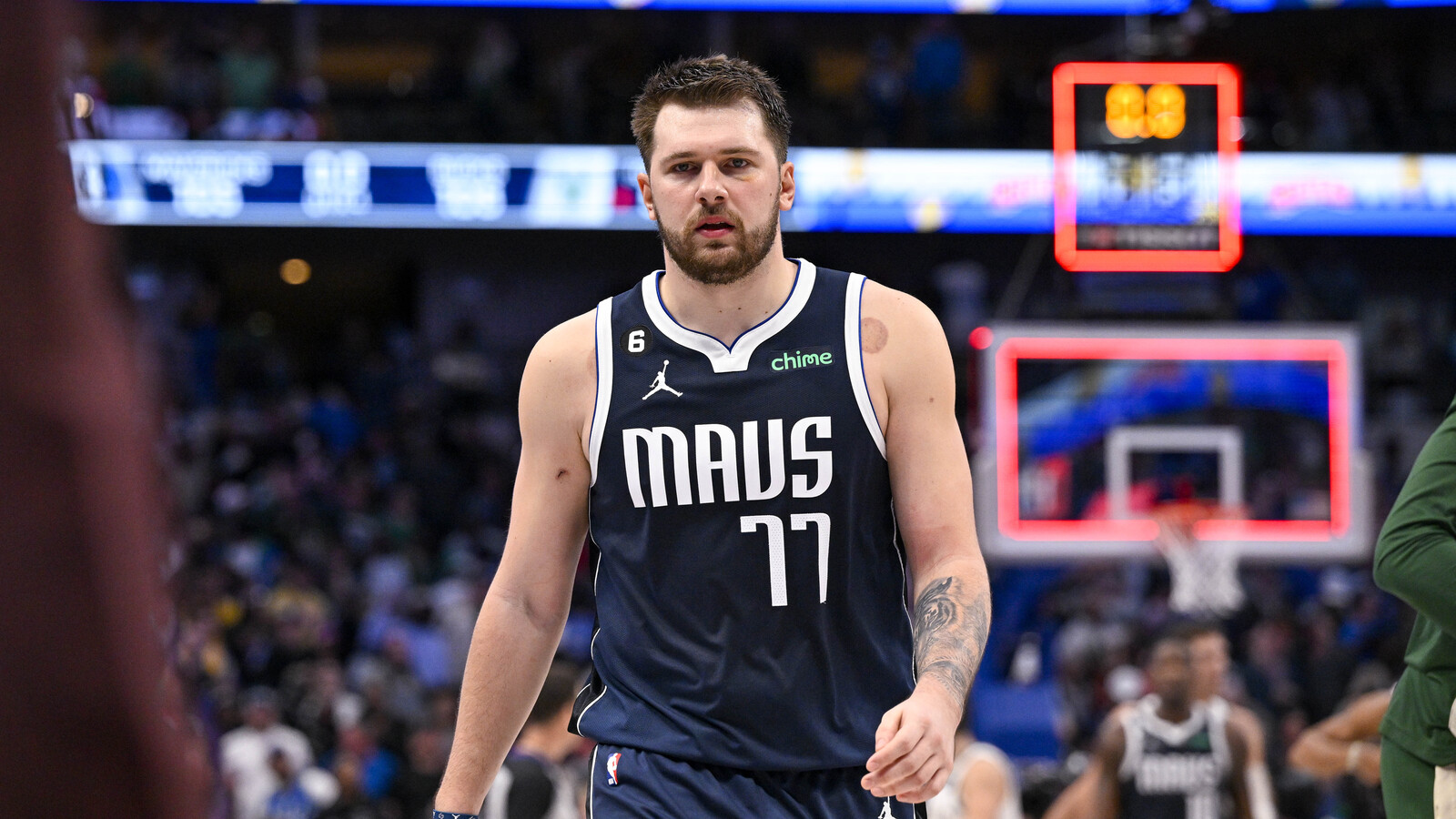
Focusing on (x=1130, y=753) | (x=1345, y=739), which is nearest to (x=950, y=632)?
(x=1345, y=739)

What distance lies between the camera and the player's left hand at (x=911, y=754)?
2824 millimetres

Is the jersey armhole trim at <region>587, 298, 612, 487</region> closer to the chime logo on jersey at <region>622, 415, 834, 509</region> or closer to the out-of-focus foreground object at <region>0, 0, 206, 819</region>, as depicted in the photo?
the chime logo on jersey at <region>622, 415, 834, 509</region>

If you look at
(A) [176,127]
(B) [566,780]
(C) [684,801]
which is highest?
(A) [176,127]


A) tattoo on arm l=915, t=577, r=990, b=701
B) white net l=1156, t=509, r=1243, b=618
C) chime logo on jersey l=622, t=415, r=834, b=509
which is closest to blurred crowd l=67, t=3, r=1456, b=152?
white net l=1156, t=509, r=1243, b=618

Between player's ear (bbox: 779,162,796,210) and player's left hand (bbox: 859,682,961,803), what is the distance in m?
1.26

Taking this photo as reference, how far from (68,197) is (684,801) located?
2794 millimetres

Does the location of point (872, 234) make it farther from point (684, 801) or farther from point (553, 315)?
point (684, 801)

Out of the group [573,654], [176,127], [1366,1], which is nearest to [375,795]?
[573,654]

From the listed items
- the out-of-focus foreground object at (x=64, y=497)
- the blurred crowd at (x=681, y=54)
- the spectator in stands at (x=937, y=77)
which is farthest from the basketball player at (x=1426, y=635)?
the spectator in stands at (x=937, y=77)

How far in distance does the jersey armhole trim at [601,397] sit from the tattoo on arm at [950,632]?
2.61ft

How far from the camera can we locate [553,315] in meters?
21.1

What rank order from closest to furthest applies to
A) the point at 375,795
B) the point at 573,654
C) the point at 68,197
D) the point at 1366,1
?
the point at 68,197 < the point at 375,795 < the point at 573,654 < the point at 1366,1

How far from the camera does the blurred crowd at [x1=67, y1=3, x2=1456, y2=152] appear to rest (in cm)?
1628

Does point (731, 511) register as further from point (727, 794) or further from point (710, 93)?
point (710, 93)
